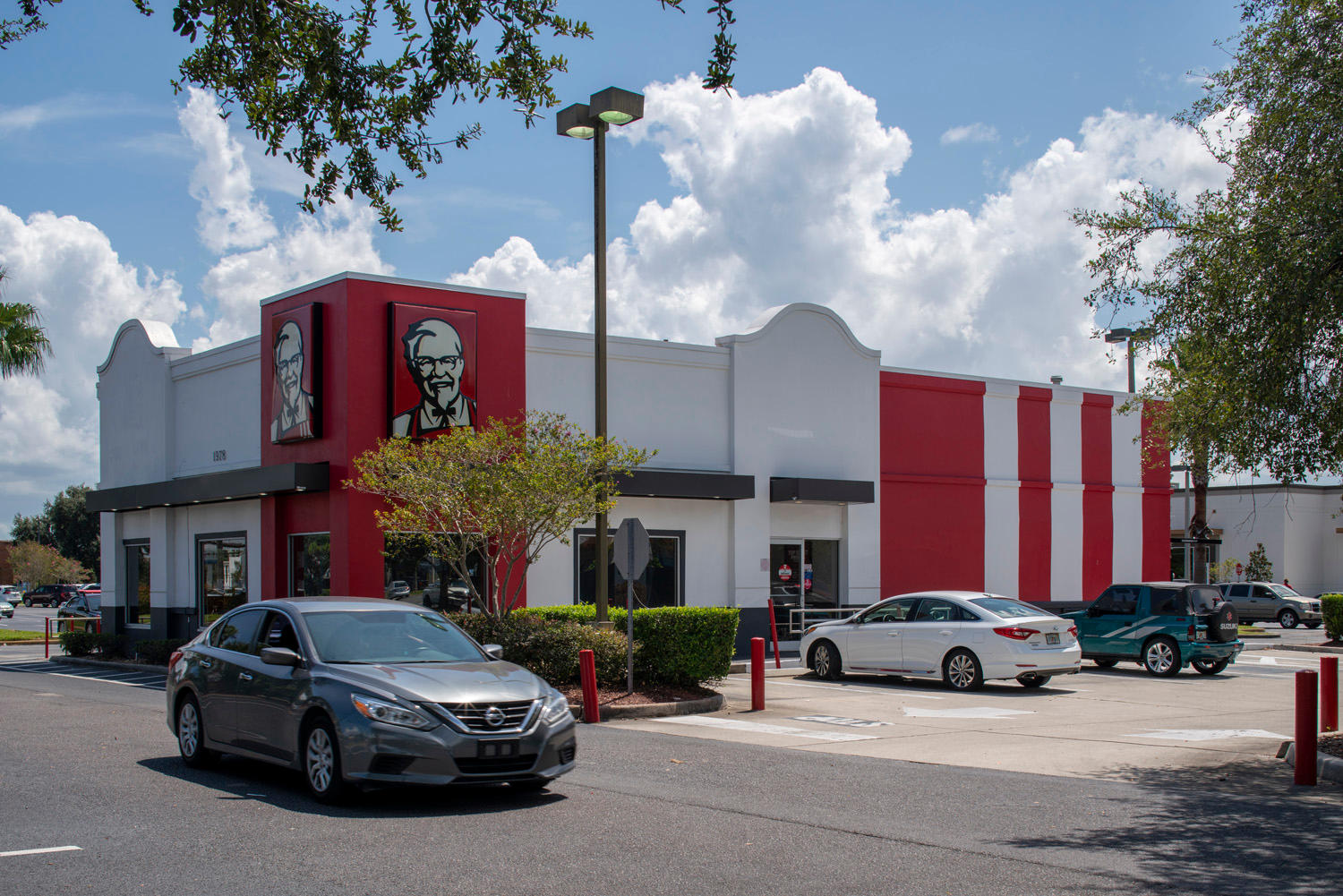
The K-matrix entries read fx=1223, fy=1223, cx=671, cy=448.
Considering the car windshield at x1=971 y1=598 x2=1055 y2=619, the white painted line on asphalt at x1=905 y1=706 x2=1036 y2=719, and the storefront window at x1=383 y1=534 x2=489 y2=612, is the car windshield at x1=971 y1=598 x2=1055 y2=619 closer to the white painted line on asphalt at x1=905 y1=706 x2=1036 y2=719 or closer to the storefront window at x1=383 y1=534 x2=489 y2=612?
the white painted line on asphalt at x1=905 y1=706 x2=1036 y2=719

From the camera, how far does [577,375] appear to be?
2344 centimetres

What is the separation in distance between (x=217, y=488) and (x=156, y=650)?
11.9 ft

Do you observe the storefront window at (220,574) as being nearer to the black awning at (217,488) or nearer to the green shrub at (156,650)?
the green shrub at (156,650)

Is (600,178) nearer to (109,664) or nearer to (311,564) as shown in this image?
(311,564)

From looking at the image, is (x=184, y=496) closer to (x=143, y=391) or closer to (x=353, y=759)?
(x=143, y=391)

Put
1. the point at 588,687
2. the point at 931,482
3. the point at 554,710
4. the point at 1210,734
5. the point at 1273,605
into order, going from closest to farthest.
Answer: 1. the point at 554,710
2. the point at 1210,734
3. the point at 588,687
4. the point at 931,482
5. the point at 1273,605

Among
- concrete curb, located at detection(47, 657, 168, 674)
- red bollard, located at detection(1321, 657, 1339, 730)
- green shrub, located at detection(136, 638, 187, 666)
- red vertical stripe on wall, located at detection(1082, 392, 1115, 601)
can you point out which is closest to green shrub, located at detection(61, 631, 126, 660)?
concrete curb, located at detection(47, 657, 168, 674)

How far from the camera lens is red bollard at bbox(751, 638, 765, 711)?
15867mm

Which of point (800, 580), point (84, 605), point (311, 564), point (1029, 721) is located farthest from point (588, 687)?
point (84, 605)

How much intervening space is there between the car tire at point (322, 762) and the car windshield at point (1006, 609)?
38.5 ft

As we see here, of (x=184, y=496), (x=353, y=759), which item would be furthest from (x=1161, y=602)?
(x=184, y=496)

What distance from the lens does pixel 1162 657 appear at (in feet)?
68.5

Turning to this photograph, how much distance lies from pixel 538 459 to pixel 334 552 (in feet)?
19.1

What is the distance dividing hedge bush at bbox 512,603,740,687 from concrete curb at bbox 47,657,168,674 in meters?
10.8
